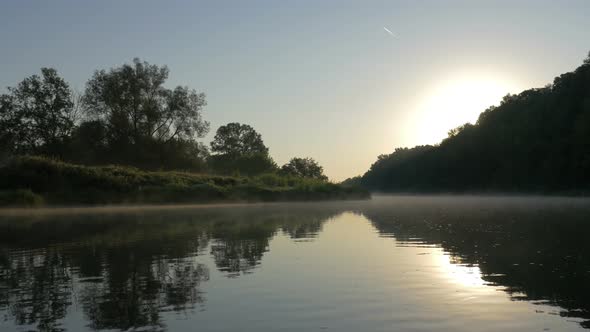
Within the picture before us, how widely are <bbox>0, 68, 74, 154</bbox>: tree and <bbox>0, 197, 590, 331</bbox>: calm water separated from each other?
5895 centimetres

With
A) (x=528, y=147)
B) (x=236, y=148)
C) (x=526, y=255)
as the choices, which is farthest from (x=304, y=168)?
(x=526, y=255)

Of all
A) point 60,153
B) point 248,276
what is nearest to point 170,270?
point 248,276

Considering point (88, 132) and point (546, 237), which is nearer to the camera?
point (546, 237)

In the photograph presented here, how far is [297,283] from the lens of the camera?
1254 centimetres

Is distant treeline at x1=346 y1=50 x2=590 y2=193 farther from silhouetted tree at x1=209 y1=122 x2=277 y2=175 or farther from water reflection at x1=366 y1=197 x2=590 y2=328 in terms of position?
water reflection at x1=366 y1=197 x2=590 y2=328

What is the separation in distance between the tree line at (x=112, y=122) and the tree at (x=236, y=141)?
57174 millimetres

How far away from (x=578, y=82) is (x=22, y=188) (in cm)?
10702

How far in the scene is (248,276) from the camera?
1341cm

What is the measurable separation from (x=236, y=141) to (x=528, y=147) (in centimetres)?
6848

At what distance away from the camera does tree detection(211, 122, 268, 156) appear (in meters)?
146

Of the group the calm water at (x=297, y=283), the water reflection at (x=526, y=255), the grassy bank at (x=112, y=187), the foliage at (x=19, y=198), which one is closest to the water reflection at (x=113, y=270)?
the calm water at (x=297, y=283)

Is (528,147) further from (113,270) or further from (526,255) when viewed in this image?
(113,270)

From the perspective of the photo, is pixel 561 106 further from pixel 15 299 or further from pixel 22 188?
pixel 15 299

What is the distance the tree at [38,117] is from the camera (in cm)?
7481
